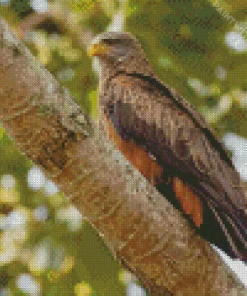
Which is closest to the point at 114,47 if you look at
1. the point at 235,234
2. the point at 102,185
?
the point at 235,234

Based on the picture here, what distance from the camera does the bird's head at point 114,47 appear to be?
548 centimetres

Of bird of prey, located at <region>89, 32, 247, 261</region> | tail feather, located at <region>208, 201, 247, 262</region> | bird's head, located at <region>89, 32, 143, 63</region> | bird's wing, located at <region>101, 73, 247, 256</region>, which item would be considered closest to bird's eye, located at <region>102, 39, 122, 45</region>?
bird's head, located at <region>89, 32, 143, 63</region>

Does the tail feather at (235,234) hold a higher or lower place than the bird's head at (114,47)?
lower

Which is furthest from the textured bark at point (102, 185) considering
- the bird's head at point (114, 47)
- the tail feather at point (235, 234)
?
the bird's head at point (114, 47)

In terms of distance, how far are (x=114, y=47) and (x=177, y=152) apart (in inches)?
58.2

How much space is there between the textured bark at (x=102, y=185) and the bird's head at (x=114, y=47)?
2.50 meters

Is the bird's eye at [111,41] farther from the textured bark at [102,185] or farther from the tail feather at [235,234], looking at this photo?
the textured bark at [102,185]

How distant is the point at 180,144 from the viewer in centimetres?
450

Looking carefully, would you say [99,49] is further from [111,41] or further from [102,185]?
[102,185]

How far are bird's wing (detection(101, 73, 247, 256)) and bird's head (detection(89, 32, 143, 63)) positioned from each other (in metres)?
0.62

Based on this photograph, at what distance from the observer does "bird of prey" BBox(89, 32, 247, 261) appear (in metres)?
4.09

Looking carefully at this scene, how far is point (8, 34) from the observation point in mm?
2643

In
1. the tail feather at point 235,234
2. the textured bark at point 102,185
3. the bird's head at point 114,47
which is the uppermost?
the bird's head at point 114,47

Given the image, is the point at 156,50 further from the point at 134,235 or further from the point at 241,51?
the point at 134,235
